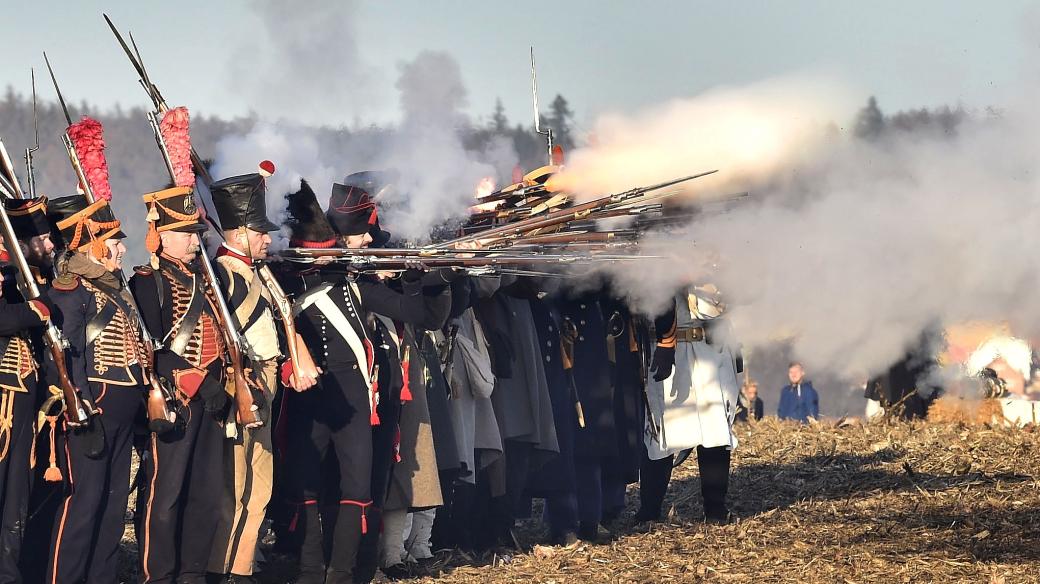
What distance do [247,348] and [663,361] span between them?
363 cm

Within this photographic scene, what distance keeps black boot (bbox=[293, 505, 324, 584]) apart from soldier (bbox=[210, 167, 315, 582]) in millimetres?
270

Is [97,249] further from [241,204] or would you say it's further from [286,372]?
[286,372]

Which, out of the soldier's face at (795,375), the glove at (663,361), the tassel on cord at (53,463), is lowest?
the soldier's face at (795,375)

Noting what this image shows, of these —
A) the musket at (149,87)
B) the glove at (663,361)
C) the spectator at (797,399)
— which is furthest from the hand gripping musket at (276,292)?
the spectator at (797,399)

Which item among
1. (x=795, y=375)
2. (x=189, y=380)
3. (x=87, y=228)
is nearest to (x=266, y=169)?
(x=87, y=228)

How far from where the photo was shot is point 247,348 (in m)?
8.17

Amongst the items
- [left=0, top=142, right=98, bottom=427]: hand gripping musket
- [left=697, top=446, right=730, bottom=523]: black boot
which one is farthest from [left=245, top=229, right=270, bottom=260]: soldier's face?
[left=697, top=446, right=730, bottom=523]: black boot

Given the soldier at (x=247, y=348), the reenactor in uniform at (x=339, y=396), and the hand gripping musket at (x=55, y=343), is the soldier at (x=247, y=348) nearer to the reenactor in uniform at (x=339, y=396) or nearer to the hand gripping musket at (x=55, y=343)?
the reenactor in uniform at (x=339, y=396)

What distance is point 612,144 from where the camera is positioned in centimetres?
981

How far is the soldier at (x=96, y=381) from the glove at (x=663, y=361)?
13.7 ft

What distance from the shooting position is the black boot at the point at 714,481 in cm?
1108

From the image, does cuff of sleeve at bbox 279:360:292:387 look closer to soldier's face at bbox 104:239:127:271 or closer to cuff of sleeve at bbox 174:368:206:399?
cuff of sleeve at bbox 174:368:206:399

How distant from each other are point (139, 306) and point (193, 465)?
86cm

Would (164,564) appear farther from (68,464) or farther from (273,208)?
(273,208)
